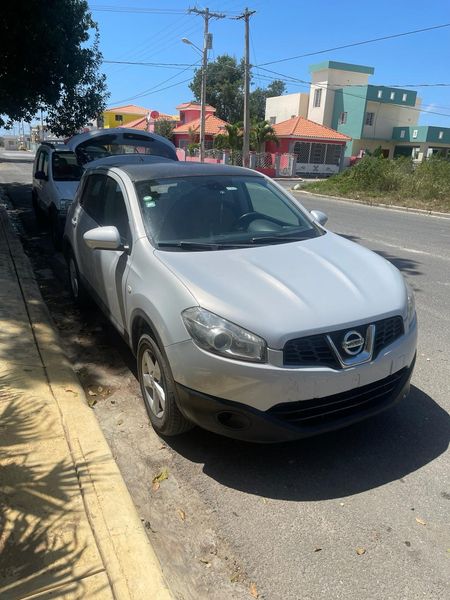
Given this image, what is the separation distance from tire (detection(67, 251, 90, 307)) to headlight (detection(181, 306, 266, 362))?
2.91 metres

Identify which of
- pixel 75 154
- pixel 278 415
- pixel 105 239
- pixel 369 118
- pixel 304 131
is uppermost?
pixel 369 118

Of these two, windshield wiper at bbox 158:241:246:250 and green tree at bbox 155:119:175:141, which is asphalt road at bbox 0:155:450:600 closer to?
windshield wiper at bbox 158:241:246:250

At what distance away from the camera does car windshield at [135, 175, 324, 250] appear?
3.82m

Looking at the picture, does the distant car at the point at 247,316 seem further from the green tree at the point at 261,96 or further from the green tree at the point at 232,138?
the green tree at the point at 261,96

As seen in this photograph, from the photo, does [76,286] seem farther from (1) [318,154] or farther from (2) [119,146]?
(1) [318,154]

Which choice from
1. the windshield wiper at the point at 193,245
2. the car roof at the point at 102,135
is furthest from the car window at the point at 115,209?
the car roof at the point at 102,135

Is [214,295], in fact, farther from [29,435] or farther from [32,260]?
[32,260]

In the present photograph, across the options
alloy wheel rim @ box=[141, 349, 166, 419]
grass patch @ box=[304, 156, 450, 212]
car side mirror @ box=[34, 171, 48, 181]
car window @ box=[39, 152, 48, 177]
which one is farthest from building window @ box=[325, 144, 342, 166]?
alloy wheel rim @ box=[141, 349, 166, 419]

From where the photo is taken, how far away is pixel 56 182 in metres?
9.07

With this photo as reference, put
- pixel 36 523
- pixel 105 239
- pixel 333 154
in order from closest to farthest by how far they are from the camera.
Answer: pixel 36 523 → pixel 105 239 → pixel 333 154

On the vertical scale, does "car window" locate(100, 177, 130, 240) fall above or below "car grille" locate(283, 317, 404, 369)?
above

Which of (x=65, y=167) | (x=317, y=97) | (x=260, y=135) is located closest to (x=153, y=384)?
(x=65, y=167)

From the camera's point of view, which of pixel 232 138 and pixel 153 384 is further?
pixel 232 138

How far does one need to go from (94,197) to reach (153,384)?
2.51 metres
